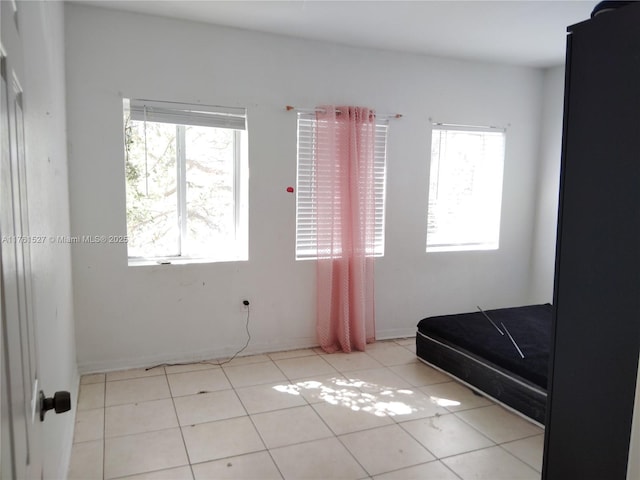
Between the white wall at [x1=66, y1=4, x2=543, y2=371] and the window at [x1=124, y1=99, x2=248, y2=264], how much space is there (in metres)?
0.10

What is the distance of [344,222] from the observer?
12.7 feet

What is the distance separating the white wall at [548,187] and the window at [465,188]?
1.51ft

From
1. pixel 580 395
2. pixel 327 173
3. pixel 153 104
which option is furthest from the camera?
pixel 327 173

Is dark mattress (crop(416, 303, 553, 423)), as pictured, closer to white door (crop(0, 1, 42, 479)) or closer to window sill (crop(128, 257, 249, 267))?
window sill (crop(128, 257, 249, 267))

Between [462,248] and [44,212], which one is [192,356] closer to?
[44,212]

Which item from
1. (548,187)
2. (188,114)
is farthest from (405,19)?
(548,187)

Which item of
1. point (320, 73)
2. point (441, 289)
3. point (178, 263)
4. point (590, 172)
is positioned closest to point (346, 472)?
point (590, 172)

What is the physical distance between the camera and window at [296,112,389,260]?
12.5 feet

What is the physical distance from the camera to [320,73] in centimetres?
379

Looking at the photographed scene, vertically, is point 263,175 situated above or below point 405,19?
below

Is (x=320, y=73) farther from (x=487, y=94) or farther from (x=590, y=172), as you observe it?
(x=590, y=172)

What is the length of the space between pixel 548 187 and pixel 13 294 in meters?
4.84

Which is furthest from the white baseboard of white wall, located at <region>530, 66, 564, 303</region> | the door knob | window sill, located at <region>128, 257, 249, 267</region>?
the door knob

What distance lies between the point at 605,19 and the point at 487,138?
11.6 ft
